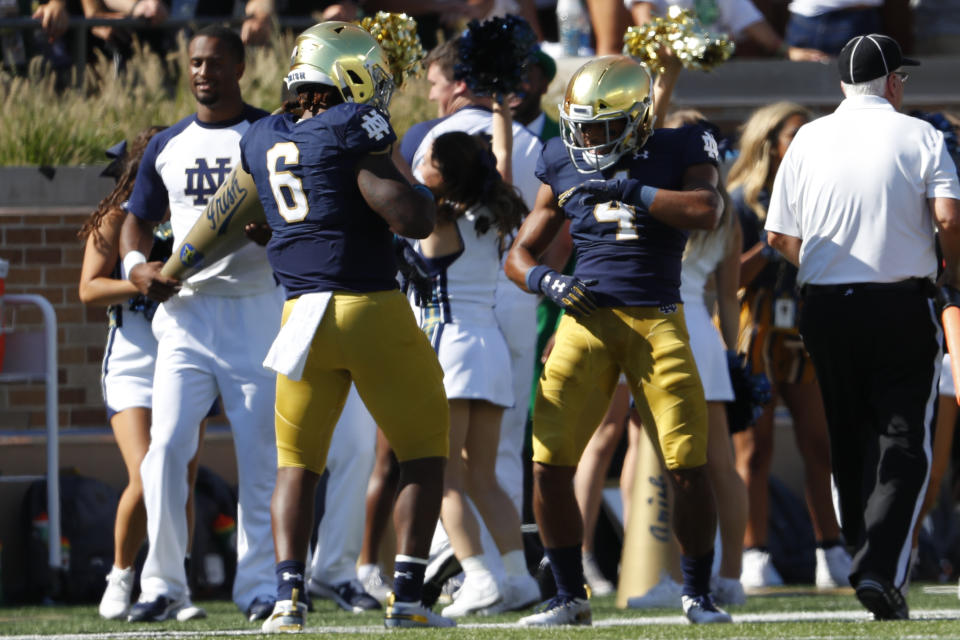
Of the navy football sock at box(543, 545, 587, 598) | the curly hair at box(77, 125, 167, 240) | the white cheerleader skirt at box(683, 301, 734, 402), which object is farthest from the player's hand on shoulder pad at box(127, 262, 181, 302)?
the white cheerleader skirt at box(683, 301, 734, 402)

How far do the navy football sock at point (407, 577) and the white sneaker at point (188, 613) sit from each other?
1.46 meters

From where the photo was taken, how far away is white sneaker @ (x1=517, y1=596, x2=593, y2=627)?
20.0 feet

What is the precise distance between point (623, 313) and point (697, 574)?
2.98 feet

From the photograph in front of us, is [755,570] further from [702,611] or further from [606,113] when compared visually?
[606,113]

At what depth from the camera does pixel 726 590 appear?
285 inches

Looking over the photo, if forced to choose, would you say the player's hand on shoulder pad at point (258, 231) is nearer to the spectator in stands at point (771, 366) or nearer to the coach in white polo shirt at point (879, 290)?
the coach in white polo shirt at point (879, 290)

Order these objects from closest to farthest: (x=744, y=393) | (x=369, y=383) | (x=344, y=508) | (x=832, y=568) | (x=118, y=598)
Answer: (x=369, y=383) < (x=118, y=598) < (x=344, y=508) < (x=744, y=393) < (x=832, y=568)

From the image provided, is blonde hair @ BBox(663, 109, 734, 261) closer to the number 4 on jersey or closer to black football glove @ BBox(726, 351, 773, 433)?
black football glove @ BBox(726, 351, 773, 433)

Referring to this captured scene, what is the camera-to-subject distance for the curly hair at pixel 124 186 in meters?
7.31

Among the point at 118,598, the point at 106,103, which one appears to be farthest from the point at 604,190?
the point at 106,103

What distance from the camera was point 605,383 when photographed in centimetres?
623

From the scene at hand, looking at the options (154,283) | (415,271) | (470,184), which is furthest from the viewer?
(470,184)

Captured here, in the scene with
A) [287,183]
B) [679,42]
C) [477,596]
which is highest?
[679,42]

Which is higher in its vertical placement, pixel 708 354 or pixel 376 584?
pixel 708 354
